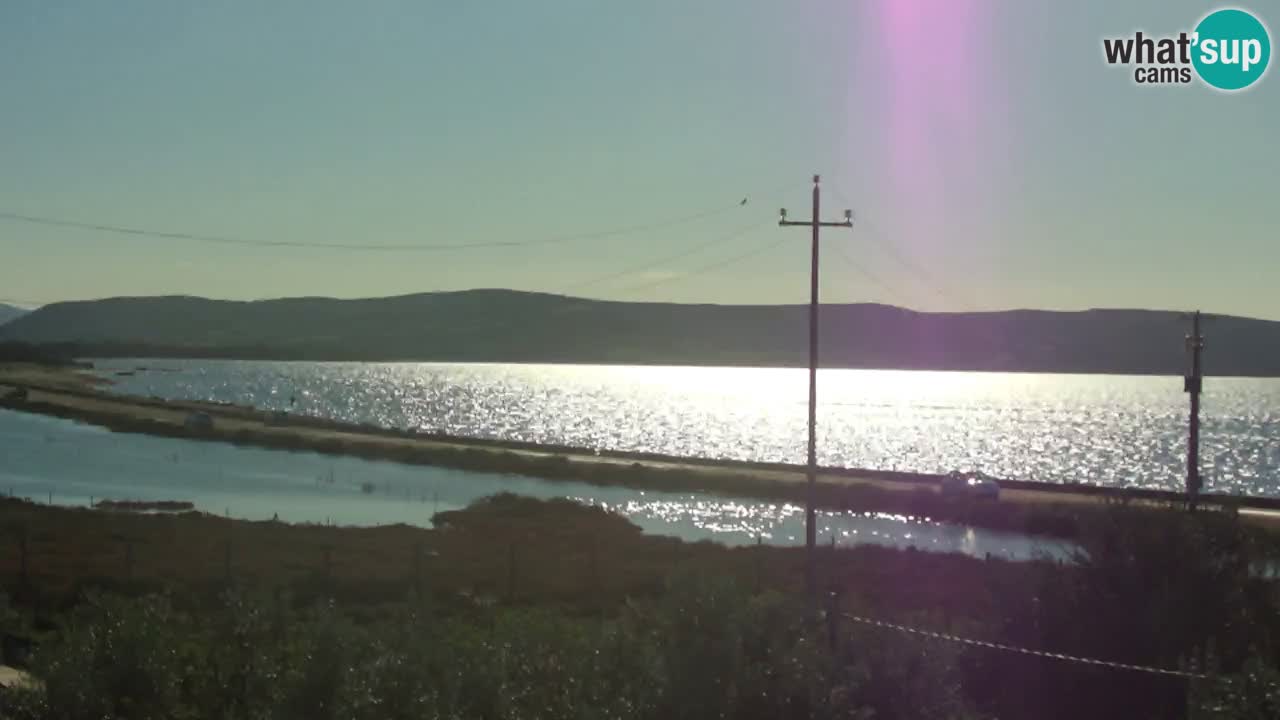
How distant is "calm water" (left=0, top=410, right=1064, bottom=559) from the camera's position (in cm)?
5897

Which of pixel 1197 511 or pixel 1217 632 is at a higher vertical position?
pixel 1197 511

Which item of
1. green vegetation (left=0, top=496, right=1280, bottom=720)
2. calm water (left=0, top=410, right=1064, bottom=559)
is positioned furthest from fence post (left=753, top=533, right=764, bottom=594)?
calm water (left=0, top=410, right=1064, bottom=559)

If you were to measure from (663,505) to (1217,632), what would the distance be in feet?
186

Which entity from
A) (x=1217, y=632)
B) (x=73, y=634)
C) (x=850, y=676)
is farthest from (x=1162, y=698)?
(x=73, y=634)

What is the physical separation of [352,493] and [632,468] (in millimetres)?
23601

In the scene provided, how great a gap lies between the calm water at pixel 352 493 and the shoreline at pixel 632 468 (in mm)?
2264

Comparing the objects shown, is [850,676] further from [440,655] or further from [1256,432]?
[1256,432]

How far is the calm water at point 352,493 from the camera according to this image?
58969 millimetres

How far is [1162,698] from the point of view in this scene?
47.3ft

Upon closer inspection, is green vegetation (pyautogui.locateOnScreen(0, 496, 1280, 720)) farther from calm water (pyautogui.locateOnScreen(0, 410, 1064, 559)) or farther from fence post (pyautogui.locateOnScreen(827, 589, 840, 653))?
calm water (pyautogui.locateOnScreen(0, 410, 1064, 559))

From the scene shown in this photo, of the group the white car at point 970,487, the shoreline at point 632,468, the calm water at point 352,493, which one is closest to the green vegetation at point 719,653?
the shoreline at point 632,468

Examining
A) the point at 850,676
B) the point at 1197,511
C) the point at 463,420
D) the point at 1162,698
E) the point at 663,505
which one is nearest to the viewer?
the point at 850,676

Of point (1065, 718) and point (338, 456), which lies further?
point (338, 456)

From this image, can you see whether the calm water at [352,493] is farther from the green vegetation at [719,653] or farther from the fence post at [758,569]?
the green vegetation at [719,653]
